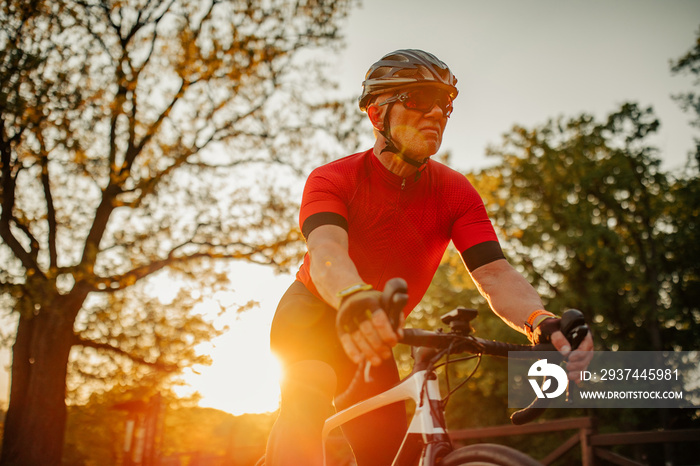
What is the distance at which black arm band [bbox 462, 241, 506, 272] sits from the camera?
7.90 ft

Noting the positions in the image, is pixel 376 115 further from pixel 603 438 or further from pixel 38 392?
pixel 38 392

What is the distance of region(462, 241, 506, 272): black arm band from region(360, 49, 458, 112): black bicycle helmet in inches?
29.5

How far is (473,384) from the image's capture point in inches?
889


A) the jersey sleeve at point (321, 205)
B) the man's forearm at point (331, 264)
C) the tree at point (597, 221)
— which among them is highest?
the tree at point (597, 221)

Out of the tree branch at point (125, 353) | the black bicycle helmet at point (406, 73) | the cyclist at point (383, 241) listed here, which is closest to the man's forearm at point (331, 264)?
the cyclist at point (383, 241)

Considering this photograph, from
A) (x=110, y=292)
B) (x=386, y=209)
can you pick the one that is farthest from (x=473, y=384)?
(x=386, y=209)

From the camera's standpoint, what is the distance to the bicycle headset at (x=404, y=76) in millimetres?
2422

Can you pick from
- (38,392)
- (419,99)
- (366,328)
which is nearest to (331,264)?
(366,328)

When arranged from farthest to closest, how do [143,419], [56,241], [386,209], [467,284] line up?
[467,284]
[143,419]
[56,241]
[386,209]

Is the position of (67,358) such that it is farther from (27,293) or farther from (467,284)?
(467,284)

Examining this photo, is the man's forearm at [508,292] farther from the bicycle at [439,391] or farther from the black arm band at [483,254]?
the bicycle at [439,391]

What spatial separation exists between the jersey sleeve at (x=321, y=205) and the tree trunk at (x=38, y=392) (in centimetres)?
1012

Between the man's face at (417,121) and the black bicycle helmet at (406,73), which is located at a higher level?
the black bicycle helmet at (406,73)

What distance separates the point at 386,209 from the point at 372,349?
1242 millimetres
